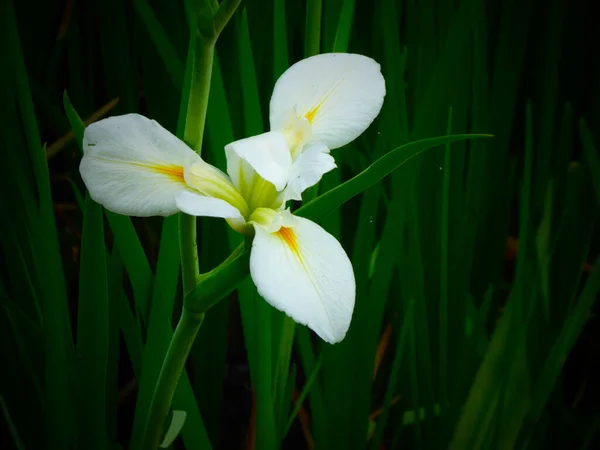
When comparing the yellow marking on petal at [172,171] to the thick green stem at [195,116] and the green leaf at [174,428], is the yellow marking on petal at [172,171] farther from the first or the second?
the green leaf at [174,428]

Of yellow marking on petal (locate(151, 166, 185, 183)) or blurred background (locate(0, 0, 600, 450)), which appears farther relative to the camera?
blurred background (locate(0, 0, 600, 450))

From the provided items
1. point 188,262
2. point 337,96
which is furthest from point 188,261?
point 337,96

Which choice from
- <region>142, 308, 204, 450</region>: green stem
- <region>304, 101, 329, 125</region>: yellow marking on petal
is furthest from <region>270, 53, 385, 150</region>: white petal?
<region>142, 308, 204, 450</region>: green stem

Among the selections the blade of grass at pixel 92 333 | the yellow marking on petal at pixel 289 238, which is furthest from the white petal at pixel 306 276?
the blade of grass at pixel 92 333

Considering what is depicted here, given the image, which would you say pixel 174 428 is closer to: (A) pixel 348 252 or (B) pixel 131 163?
(B) pixel 131 163

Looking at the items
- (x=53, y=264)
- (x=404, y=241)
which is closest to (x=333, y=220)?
(x=404, y=241)

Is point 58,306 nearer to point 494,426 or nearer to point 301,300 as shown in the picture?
point 301,300

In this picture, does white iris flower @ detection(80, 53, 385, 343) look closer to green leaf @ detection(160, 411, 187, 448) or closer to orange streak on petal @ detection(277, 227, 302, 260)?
orange streak on petal @ detection(277, 227, 302, 260)

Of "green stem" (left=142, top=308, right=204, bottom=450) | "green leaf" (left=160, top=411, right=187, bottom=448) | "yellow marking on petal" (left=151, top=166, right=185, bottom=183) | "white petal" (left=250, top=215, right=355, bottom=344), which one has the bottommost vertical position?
"green leaf" (left=160, top=411, right=187, bottom=448)
